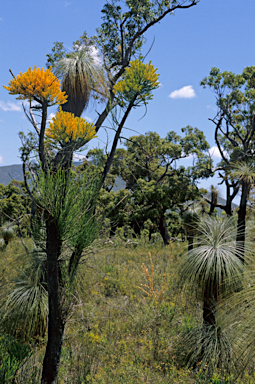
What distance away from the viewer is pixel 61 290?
8.95 feet

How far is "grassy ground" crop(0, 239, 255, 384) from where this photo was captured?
112 inches

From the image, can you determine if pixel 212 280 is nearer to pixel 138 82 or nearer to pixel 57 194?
pixel 57 194

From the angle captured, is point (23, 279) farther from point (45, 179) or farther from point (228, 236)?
point (228, 236)

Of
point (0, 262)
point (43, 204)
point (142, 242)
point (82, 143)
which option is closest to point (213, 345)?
point (43, 204)

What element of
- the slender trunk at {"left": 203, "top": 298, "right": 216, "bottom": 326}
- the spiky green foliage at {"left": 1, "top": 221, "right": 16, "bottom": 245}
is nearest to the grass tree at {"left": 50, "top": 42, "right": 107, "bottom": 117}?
the slender trunk at {"left": 203, "top": 298, "right": 216, "bottom": 326}

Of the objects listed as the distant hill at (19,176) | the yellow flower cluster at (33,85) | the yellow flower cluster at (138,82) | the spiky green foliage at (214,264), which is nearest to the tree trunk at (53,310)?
the distant hill at (19,176)

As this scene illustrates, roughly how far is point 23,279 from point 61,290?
182 centimetres

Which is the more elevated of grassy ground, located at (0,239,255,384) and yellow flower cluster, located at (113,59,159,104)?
yellow flower cluster, located at (113,59,159,104)

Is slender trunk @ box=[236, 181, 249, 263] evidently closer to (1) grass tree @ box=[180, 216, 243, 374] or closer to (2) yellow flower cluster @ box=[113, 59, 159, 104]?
(1) grass tree @ box=[180, 216, 243, 374]

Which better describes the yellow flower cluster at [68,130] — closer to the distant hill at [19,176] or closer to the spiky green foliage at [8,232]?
the distant hill at [19,176]

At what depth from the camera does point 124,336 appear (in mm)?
3773

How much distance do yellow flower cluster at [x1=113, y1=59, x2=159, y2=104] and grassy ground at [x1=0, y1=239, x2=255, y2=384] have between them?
1.41m

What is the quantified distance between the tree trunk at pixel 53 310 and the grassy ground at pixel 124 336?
0.64 feet

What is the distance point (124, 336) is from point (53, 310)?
5.53ft
